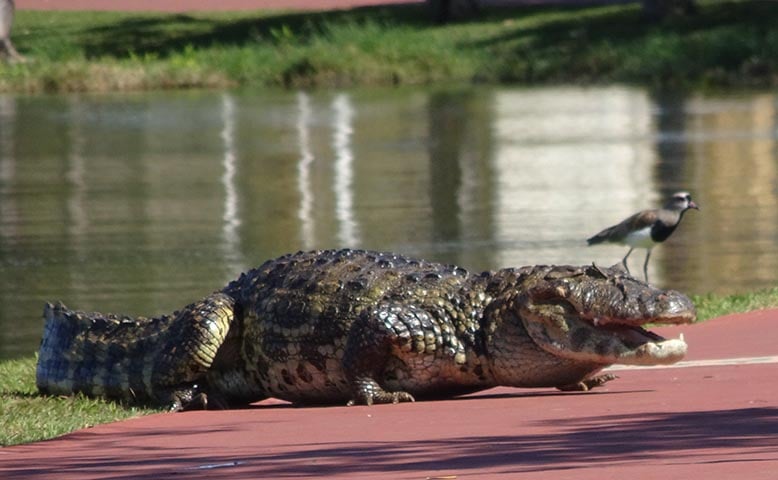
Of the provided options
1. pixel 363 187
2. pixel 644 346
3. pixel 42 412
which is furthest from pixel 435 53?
pixel 644 346

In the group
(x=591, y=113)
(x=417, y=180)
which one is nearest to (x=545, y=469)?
(x=417, y=180)

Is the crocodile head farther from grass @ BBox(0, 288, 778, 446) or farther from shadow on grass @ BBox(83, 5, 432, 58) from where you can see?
shadow on grass @ BBox(83, 5, 432, 58)

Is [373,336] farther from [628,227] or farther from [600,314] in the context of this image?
[628,227]

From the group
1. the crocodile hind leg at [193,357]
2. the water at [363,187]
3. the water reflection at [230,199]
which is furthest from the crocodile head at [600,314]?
the water reflection at [230,199]

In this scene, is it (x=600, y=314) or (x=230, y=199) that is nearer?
(x=600, y=314)

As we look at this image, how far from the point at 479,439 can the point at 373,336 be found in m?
1.66

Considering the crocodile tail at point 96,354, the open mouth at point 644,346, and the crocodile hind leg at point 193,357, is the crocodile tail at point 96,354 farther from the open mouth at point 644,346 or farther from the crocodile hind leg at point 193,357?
the open mouth at point 644,346

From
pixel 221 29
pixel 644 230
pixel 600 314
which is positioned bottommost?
pixel 221 29

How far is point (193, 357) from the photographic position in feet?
30.0

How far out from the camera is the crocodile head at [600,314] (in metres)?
8.08

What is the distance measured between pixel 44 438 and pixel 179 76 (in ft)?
129

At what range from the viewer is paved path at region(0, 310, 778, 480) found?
20.7 feet

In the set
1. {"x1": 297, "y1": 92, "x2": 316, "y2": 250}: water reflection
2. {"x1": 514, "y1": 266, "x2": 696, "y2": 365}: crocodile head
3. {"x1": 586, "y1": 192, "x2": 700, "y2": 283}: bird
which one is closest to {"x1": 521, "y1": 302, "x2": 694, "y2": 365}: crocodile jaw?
{"x1": 514, "y1": 266, "x2": 696, "y2": 365}: crocodile head

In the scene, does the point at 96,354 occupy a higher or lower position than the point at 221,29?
higher
